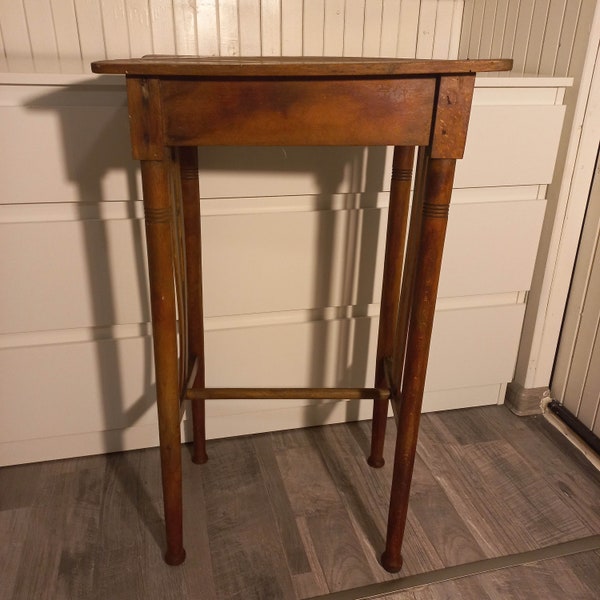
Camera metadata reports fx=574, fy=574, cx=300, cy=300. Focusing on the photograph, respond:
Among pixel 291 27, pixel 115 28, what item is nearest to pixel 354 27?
pixel 291 27

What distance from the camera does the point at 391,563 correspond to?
3.23 ft

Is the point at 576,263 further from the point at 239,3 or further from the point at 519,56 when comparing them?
the point at 239,3

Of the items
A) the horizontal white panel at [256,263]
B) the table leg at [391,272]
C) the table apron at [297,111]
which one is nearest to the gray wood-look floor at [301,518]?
the table leg at [391,272]

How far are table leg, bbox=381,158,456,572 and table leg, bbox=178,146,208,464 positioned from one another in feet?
1.33

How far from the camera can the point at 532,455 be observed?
4.21ft

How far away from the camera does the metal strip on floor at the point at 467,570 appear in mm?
945

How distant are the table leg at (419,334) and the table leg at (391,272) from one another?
0.58 feet

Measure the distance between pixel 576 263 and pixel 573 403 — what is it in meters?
0.33

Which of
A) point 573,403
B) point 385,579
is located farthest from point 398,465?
point 573,403

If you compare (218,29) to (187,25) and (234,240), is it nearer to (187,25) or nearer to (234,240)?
(187,25)

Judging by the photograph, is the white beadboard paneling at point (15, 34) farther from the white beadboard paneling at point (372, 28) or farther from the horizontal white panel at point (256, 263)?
the white beadboard paneling at point (372, 28)

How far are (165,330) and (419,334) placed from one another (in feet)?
1.24

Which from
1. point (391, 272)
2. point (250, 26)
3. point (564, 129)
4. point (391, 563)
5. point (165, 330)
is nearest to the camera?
point (165, 330)

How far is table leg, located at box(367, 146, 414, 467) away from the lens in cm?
102
